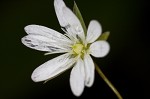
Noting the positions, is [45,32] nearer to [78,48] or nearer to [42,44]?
[42,44]

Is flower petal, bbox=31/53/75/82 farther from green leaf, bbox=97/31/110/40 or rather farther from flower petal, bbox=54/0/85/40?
green leaf, bbox=97/31/110/40

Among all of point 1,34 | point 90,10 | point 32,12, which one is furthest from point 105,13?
point 1,34

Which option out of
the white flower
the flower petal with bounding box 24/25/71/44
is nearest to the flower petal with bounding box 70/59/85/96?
the white flower

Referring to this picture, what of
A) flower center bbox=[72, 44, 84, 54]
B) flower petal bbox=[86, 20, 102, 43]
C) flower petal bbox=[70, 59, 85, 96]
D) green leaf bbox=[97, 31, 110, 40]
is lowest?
flower petal bbox=[70, 59, 85, 96]

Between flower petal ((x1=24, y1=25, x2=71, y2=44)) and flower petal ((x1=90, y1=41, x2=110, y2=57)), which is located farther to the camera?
flower petal ((x1=24, y1=25, x2=71, y2=44))

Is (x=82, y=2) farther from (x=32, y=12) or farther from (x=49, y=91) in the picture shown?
(x=49, y=91)

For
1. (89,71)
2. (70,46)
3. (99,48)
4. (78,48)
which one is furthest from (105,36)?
(70,46)

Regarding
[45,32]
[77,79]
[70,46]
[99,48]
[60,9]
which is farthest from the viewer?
[70,46]
